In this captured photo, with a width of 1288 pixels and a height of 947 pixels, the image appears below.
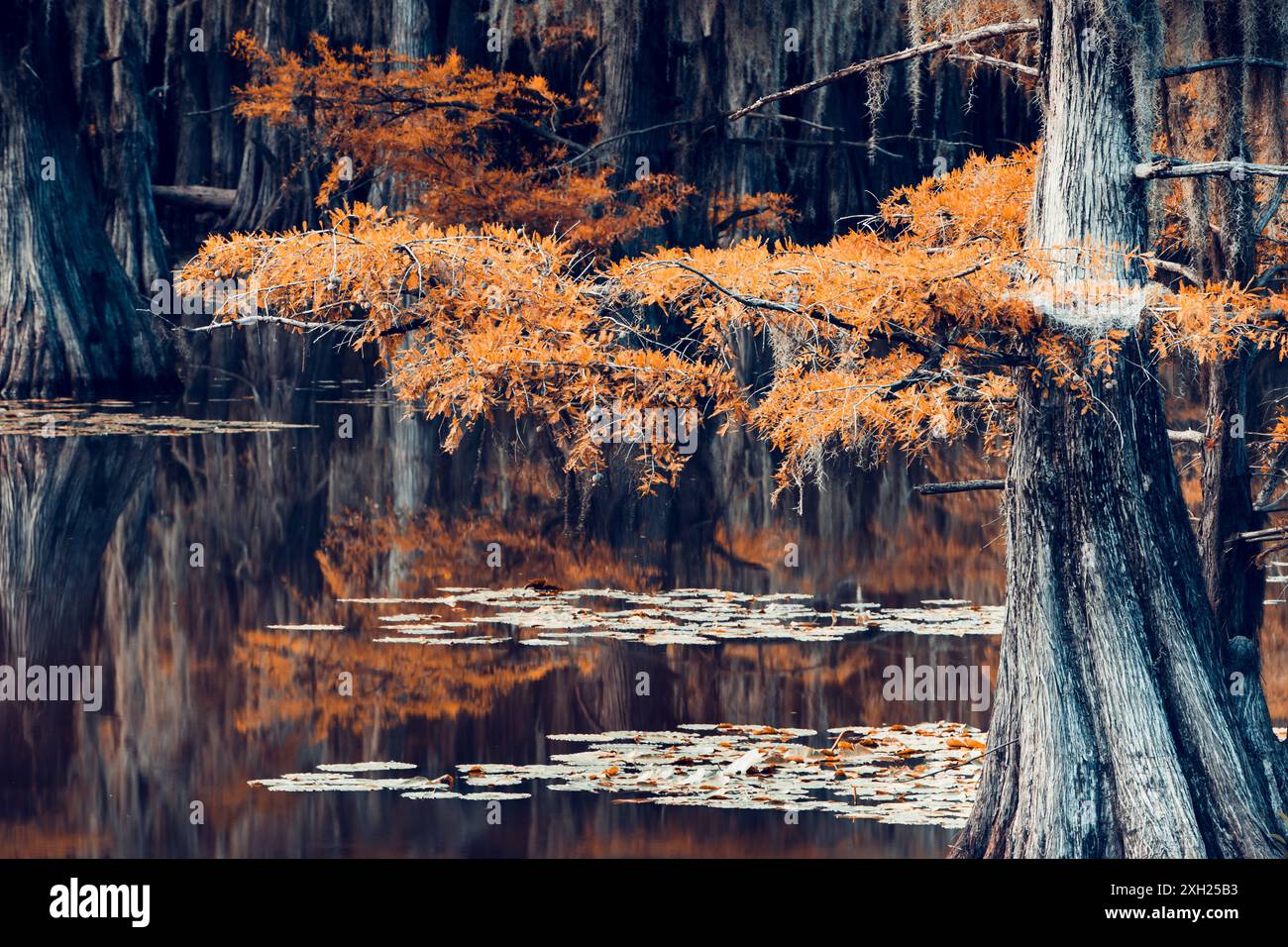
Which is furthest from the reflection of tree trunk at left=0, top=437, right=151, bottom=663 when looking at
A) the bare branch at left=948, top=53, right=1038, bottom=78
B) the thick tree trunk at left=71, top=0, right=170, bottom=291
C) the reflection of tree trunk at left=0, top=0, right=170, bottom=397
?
the thick tree trunk at left=71, top=0, right=170, bottom=291

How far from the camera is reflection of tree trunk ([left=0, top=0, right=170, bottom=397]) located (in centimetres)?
2309

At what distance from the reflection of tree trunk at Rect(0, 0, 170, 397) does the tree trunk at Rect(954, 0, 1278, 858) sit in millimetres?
17751

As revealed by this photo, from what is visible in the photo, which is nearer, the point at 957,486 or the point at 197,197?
the point at 957,486

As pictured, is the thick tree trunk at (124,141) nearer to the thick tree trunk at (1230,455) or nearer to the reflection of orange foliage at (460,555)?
the reflection of orange foliage at (460,555)

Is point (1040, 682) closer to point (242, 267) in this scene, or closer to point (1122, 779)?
point (1122, 779)

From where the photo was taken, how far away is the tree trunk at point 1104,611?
7.69 m

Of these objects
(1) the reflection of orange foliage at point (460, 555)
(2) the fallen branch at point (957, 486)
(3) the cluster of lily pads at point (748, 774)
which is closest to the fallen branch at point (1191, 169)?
(2) the fallen branch at point (957, 486)

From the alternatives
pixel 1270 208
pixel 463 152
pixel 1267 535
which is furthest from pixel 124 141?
pixel 1267 535

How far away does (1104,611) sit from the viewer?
777 cm

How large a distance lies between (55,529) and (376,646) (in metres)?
6.22

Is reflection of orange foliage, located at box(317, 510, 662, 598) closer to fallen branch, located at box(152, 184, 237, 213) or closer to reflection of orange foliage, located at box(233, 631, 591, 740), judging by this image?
reflection of orange foliage, located at box(233, 631, 591, 740)

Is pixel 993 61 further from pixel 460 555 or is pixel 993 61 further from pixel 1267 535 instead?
pixel 460 555

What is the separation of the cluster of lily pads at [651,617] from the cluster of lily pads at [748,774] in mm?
1923
